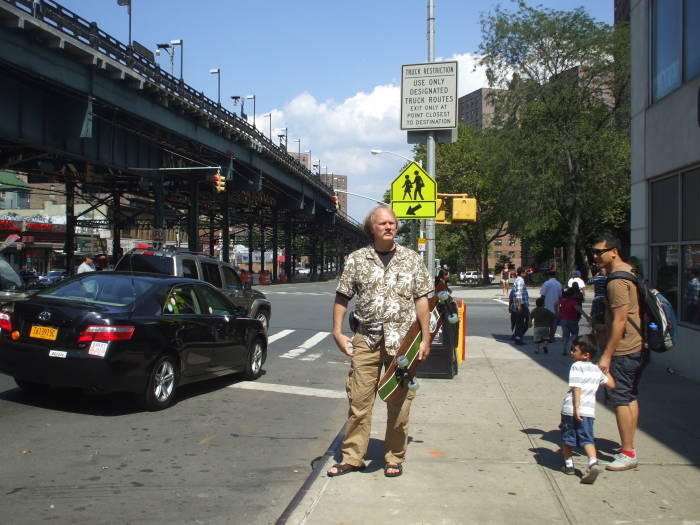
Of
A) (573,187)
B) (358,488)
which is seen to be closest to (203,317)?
(358,488)

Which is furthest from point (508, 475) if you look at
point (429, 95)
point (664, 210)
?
point (429, 95)

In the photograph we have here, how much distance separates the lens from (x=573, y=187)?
39.0m

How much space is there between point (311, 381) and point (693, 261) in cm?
590

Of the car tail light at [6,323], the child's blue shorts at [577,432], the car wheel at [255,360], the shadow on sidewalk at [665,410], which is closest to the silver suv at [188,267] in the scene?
the car wheel at [255,360]

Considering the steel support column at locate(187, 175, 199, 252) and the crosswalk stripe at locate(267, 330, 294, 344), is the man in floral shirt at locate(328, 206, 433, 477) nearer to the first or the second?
the crosswalk stripe at locate(267, 330, 294, 344)

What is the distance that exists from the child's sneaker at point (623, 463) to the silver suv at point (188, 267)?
7.79 meters

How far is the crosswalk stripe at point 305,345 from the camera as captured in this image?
12992 millimetres

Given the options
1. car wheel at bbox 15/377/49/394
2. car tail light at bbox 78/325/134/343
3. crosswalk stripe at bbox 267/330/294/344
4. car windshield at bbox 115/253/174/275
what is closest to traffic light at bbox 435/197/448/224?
crosswalk stripe at bbox 267/330/294/344

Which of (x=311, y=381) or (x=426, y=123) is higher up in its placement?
(x=426, y=123)

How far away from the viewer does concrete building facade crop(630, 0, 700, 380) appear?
9727 millimetres

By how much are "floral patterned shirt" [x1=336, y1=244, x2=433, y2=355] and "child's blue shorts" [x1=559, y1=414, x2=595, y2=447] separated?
59.9 inches

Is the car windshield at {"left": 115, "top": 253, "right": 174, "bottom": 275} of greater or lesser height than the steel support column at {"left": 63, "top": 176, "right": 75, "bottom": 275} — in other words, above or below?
below

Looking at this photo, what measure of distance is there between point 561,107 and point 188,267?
99.4 ft

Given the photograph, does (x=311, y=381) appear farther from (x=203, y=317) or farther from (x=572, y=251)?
(x=572, y=251)
